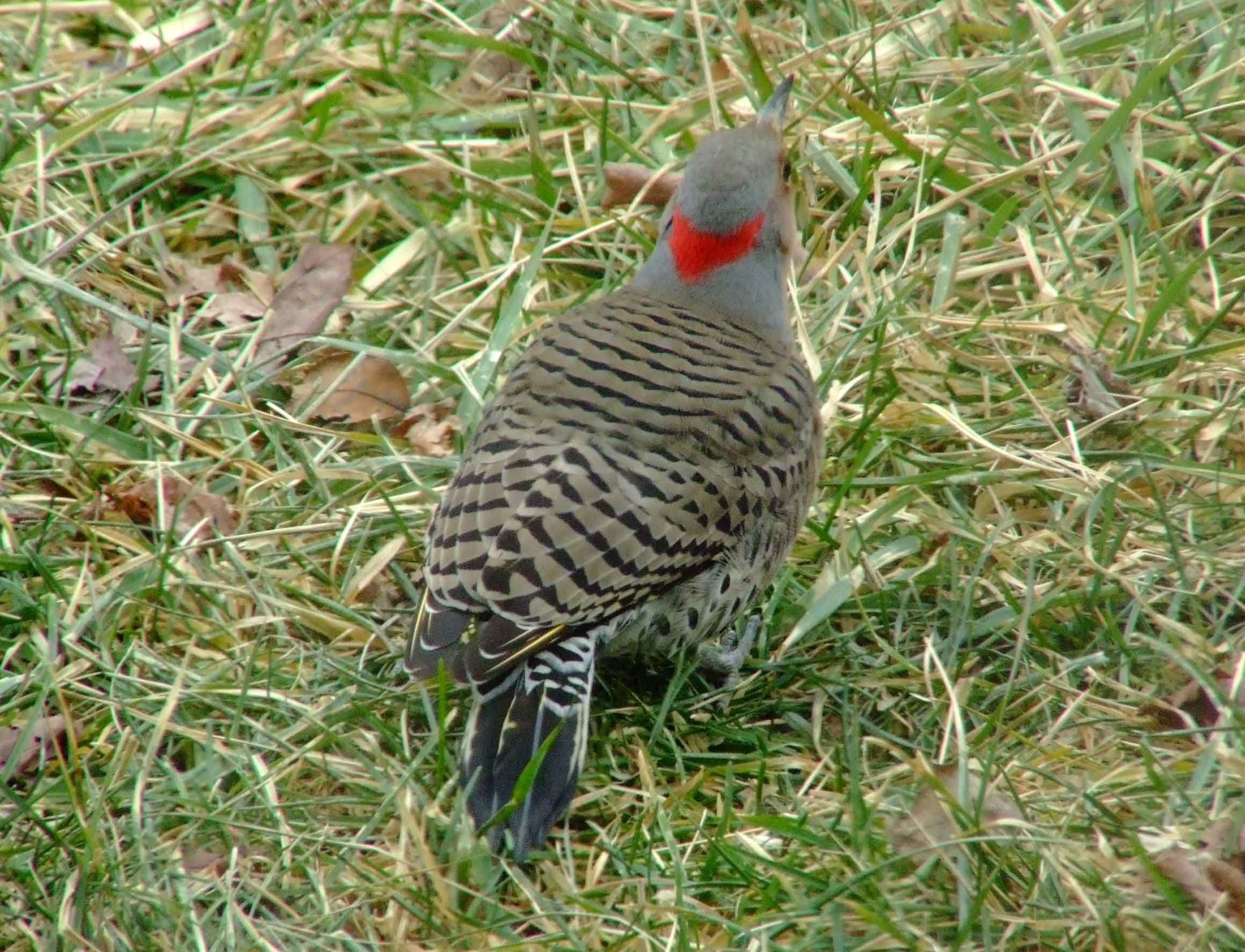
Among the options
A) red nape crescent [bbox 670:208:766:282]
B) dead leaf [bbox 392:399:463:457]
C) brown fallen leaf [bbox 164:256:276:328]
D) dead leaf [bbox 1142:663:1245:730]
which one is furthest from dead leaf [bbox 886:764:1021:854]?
brown fallen leaf [bbox 164:256:276:328]

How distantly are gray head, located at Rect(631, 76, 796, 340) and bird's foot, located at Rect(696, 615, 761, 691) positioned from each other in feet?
2.69

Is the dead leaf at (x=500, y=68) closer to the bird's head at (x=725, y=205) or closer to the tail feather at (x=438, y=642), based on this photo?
the bird's head at (x=725, y=205)

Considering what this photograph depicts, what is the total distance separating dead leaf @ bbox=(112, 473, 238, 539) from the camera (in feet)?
13.7

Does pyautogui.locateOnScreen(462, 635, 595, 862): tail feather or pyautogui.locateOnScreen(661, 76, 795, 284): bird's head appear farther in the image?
pyautogui.locateOnScreen(661, 76, 795, 284): bird's head

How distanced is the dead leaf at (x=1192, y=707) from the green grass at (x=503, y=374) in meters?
0.04

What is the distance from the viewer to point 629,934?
3014 millimetres

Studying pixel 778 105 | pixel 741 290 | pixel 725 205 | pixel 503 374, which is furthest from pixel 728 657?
pixel 778 105

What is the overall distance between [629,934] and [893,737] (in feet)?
2.92

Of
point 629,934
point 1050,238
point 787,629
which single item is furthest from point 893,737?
point 1050,238

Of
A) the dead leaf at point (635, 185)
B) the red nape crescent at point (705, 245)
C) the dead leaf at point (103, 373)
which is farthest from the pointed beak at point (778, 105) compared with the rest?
the dead leaf at point (103, 373)

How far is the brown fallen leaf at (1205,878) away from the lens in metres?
2.81

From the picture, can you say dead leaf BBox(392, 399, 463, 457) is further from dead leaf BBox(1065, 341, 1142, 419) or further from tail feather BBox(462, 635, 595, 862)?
dead leaf BBox(1065, 341, 1142, 419)

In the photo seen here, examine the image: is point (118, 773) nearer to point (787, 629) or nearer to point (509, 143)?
point (787, 629)

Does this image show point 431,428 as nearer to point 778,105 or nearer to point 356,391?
point 356,391
